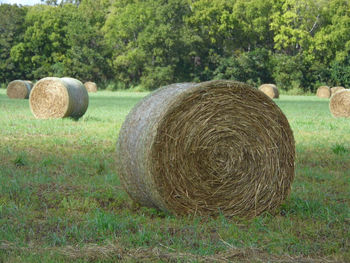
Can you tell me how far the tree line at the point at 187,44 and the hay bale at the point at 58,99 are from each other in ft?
115

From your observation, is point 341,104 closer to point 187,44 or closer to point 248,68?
point 248,68

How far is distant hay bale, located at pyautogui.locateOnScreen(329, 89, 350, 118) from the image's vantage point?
750 inches

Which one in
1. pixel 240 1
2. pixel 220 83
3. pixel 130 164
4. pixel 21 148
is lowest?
pixel 21 148

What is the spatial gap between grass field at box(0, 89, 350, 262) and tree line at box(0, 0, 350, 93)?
141 feet

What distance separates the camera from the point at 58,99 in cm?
1577

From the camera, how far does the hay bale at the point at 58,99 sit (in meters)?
15.7

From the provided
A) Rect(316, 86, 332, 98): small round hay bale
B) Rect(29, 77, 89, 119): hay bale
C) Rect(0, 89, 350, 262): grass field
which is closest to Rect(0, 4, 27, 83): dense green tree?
Rect(316, 86, 332, 98): small round hay bale

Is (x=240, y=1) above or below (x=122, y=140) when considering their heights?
above

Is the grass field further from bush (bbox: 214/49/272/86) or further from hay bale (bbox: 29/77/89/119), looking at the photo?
bush (bbox: 214/49/272/86)

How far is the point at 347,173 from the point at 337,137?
4542 millimetres

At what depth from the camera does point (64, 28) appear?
55875 mm

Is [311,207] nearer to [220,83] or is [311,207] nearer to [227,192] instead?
[227,192]

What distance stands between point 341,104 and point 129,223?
51.0ft

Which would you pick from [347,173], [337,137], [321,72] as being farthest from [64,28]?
[347,173]
